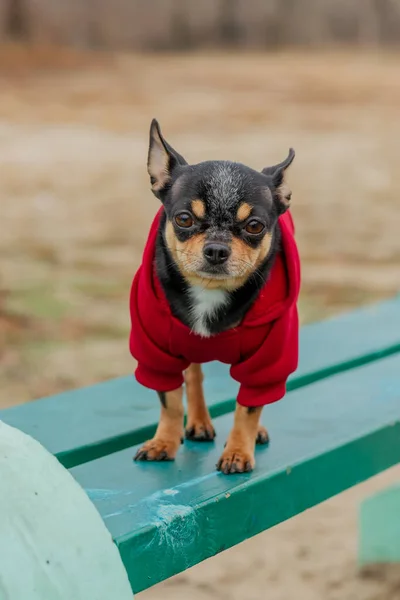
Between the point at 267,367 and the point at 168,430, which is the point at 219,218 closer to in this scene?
the point at 267,367

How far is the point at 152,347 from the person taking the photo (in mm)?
1557

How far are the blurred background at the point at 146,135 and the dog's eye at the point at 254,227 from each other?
2174mm

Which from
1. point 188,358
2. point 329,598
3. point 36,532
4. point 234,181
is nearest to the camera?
point 36,532

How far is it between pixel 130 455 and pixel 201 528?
0.82ft

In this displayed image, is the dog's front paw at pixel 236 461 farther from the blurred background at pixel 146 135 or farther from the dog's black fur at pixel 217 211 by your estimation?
the blurred background at pixel 146 135

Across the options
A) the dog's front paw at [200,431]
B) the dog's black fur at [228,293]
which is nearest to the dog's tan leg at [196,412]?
the dog's front paw at [200,431]

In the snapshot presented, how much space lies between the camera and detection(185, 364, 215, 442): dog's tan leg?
5.61ft

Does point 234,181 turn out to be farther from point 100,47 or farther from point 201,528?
point 100,47

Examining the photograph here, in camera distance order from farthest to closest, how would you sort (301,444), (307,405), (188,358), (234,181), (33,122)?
(33,122)
(307,405)
(301,444)
(188,358)
(234,181)

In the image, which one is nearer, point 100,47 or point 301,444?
point 301,444

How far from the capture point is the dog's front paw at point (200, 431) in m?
1.71

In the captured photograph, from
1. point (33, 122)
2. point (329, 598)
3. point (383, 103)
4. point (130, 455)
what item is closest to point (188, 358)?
point (130, 455)

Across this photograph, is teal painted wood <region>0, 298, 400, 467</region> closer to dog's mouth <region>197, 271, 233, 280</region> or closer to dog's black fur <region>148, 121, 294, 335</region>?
dog's black fur <region>148, 121, 294, 335</region>

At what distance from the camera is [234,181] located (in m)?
1.39
